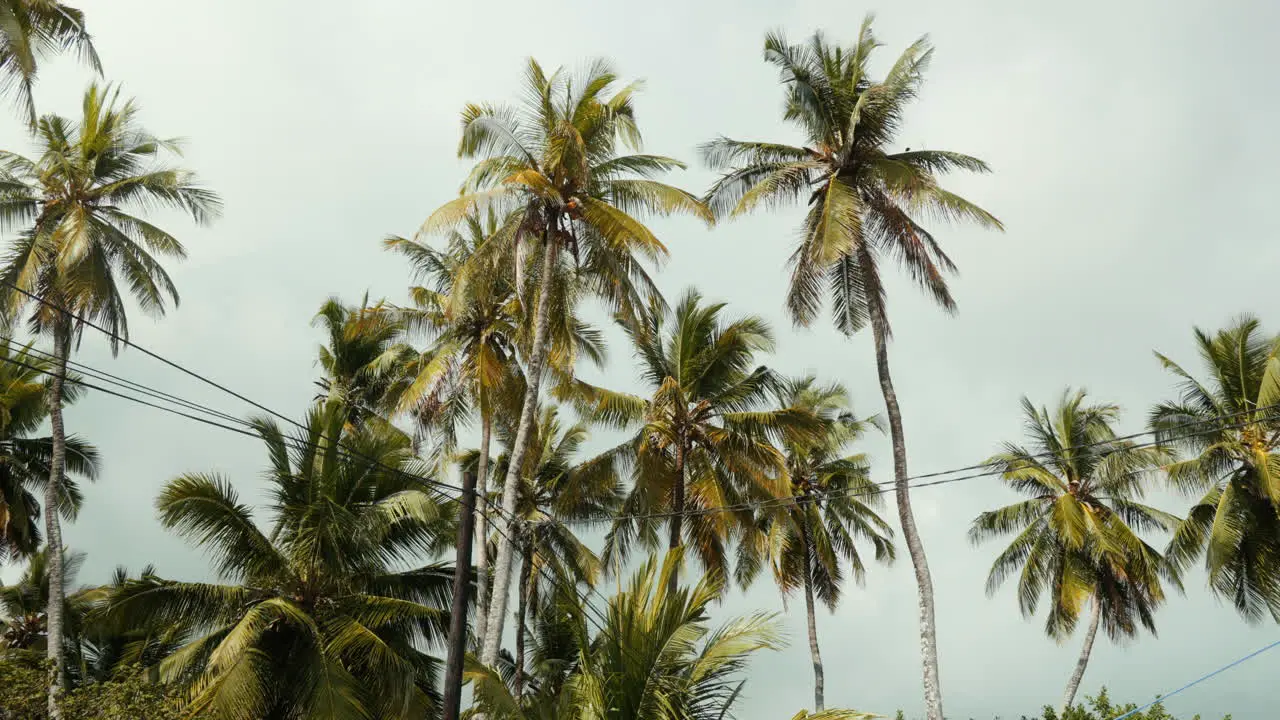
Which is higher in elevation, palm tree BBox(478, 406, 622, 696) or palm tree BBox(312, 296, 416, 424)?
palm tree BBox(312, 296, 416, 424)

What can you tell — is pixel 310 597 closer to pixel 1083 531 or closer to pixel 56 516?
pixel 56 516

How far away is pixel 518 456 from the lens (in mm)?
18344

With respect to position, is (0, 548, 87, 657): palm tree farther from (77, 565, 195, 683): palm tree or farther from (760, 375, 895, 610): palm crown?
(760, 375, 895, 610): palm crown

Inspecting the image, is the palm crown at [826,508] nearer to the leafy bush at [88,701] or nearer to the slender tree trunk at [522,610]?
the slender tree trunk at [522,610]

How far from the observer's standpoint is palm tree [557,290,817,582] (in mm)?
22344

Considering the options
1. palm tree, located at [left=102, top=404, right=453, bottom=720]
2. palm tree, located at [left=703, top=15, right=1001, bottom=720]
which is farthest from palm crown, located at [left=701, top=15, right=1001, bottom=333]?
palm tree, located at [left=102, top=404, right=453, bottom=720]

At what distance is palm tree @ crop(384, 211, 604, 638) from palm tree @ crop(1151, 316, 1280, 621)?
1308cm

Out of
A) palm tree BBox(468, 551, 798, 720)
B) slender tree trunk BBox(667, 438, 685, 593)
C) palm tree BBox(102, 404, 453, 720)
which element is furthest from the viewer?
slender tree trunk BBox(667, 438, 685, 593)

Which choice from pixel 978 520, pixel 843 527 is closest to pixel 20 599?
pixel 843 527

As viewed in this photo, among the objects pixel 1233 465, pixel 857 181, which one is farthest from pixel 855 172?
pixel 1233 465

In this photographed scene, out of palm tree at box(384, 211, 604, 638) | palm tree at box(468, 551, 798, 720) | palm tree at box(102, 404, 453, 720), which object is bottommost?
palm tree at box(468, 551, 798, 720)

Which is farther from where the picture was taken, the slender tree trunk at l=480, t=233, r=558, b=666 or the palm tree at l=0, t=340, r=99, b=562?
the palm tree at l=0, t=340, r=99, b=562

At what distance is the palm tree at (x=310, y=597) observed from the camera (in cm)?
1597

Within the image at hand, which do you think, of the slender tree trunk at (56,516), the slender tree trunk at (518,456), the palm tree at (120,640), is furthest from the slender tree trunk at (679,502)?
the slender tree trunk at (56,516)
